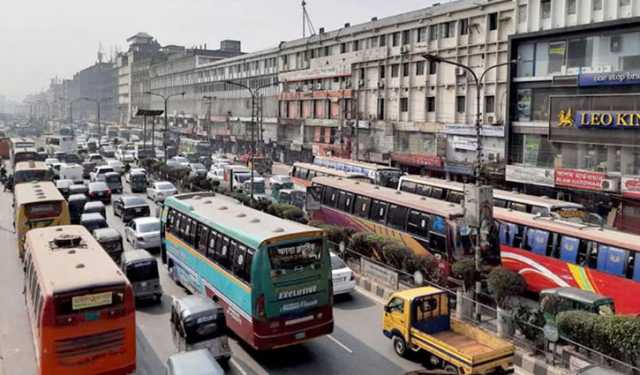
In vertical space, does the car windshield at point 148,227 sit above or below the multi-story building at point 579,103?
below

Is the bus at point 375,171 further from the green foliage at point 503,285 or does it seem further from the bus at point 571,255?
the green foliage at point 503,285

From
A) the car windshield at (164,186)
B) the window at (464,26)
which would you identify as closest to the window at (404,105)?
the window at (464,26)

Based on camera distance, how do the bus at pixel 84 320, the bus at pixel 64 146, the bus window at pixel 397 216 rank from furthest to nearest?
the bus at pixel 64 146 < the bus window at pixel 397 216 < the bus at pixel 84 320

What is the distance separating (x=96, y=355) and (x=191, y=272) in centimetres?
634

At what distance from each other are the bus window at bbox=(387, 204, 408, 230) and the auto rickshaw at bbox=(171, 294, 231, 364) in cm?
1162

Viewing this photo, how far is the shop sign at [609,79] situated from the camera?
33378 mm

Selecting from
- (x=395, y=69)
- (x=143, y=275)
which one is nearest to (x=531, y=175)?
(x=395, y=69)

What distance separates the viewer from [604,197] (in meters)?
35.8

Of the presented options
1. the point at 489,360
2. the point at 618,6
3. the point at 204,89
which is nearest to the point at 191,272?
the point at 489,360

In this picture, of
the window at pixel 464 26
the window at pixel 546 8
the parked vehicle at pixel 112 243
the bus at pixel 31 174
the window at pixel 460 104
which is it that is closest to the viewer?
the parked vehicle at pixel 112 243

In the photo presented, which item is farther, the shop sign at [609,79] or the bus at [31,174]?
the bus at [31,174]

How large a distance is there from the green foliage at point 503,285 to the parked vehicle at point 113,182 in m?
34.6

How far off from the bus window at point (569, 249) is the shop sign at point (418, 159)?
99.1 ft

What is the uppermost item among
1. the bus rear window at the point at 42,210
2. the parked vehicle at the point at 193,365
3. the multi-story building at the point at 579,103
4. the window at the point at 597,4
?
the window at the point at 597,4
